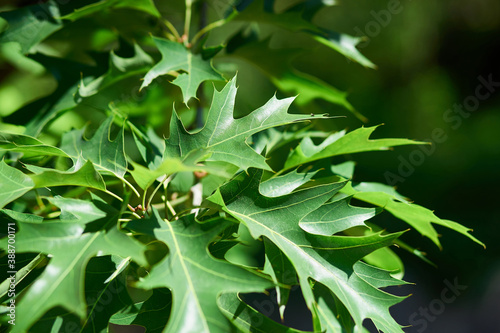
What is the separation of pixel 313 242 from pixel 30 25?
84 centimetres

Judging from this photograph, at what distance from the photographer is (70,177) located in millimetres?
633

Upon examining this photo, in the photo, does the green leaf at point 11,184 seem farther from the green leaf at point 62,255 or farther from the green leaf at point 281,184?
the green leaf at point 281,184

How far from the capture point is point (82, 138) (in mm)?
910

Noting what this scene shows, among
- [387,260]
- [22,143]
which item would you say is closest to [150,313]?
[22,143]

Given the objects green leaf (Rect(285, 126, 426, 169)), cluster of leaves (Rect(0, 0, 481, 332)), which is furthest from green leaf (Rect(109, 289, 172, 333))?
green leaf (Rect(285, 126, 426, 169))

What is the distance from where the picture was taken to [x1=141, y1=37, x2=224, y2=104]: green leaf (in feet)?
2.82

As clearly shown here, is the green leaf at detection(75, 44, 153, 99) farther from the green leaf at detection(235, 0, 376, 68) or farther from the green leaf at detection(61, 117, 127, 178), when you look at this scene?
the green leaf at detection(235, 0, 376, 68)

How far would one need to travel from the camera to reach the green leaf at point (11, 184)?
0.66 m

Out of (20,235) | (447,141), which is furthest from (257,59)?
(447,141)

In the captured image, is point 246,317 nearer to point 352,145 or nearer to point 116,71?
point 352,145

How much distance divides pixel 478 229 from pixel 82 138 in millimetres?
4046

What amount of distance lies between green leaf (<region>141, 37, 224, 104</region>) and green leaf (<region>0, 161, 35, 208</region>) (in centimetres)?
29

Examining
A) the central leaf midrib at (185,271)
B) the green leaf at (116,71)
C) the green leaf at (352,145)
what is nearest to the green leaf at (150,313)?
the central leaf midrib at (185,271)

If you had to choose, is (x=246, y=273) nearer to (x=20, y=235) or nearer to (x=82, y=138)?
(x=20, y=235)
